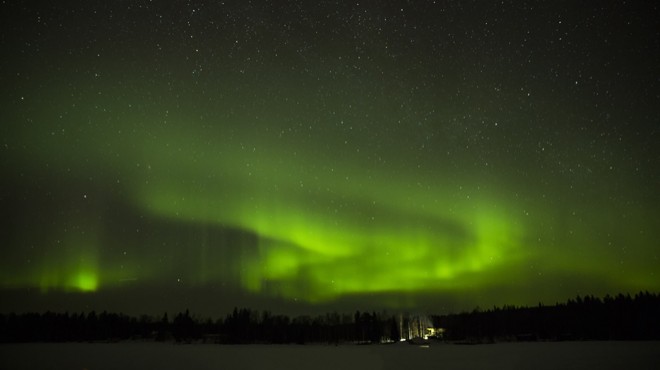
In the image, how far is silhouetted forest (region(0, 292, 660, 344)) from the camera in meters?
85.6

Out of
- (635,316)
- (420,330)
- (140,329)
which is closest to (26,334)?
(140,329)

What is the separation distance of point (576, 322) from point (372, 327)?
40.7 meters

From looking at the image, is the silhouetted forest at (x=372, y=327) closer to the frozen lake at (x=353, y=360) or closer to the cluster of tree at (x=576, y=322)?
the cluster of tree at (x=576, y=322)

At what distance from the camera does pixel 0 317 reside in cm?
9581

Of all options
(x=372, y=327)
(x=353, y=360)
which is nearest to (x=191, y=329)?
(x=372, y=327)

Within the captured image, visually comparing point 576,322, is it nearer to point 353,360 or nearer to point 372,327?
point 372,327

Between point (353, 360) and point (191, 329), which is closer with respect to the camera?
point (353, 360)

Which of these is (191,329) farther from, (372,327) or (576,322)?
(576,322)

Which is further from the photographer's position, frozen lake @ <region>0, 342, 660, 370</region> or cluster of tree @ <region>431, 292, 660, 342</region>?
cluster of tree @ <region>431, 292, 660, 342</region>

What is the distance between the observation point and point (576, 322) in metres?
88.7

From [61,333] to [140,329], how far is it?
18.3 meters

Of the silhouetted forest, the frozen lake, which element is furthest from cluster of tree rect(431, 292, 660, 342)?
the frozen lake

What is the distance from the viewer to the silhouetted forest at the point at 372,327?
8562 centimetres

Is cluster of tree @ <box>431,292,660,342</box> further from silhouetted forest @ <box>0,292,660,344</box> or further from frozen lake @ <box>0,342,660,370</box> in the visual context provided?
frozen lake @ <box>0,342,660,370</box>
